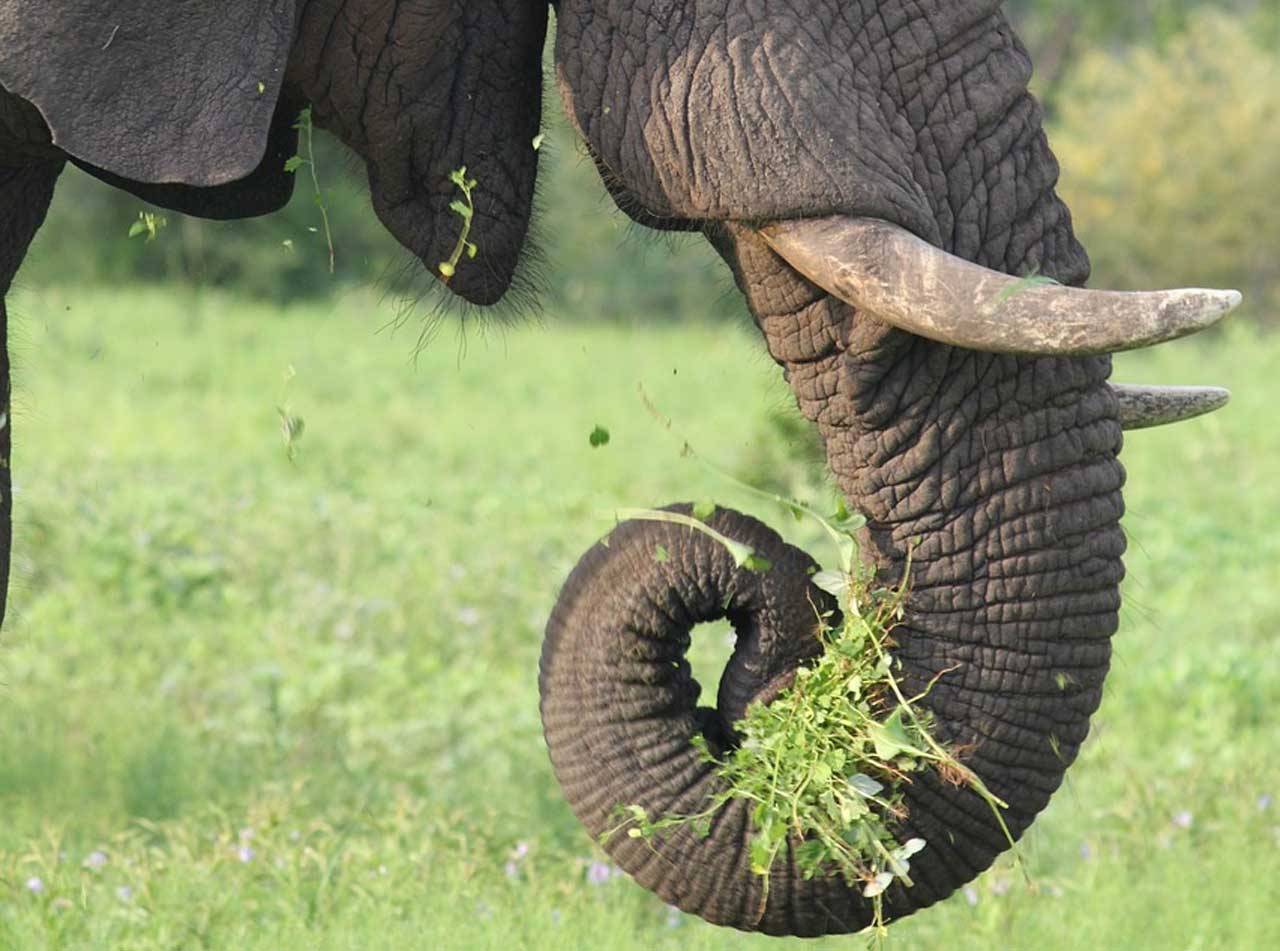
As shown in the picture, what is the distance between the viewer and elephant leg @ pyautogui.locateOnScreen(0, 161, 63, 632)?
3.78 metres

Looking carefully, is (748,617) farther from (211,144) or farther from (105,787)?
(105,787)

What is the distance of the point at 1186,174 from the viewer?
24.5m

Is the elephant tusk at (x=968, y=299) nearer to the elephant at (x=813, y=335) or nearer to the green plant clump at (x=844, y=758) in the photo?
the elephant at (x=813, y=335)

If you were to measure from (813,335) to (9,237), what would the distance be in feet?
5.03

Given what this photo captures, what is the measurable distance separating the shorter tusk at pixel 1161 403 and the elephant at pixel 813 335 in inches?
7.6

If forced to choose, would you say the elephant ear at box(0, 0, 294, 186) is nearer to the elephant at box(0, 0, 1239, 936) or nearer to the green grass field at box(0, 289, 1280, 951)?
the elephant at box(0, 0, 1239, 936)

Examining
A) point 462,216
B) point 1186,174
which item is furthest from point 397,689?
point 1186,174

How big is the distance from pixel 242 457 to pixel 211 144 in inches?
319

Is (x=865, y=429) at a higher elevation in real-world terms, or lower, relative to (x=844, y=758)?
higher

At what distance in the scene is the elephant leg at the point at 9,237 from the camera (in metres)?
3.78

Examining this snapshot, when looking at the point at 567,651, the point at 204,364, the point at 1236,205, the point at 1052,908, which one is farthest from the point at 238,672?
the point at 1236,205

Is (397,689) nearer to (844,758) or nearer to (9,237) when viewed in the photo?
(9,237)

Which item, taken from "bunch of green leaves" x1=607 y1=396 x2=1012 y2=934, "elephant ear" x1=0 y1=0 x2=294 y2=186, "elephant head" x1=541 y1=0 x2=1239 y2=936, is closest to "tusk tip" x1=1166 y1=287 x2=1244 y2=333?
"elephant head" x1=541 y1=0 x2=1239 y2=936

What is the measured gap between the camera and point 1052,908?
469 centimetres
